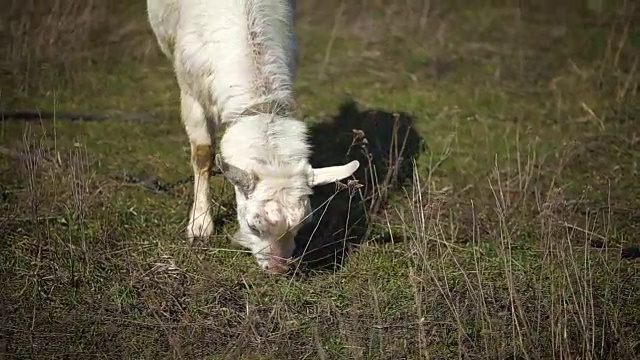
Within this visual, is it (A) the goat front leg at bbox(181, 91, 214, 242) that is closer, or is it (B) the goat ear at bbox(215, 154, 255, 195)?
(B) the goat ear at bbox(215, 154, 255, 195)

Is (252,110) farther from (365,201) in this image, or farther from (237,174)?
(365,201)

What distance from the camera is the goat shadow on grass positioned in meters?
6.18

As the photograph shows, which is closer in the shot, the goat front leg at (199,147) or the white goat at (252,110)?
the white goat at (252,110)

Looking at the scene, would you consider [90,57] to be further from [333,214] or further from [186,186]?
[333,214]

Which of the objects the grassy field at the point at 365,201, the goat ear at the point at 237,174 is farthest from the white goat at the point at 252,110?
the grassy field at the point at 365,201

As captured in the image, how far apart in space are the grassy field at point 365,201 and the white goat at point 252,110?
0.58 ft

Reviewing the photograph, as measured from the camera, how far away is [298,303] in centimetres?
538

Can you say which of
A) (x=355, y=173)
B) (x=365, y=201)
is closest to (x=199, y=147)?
(x=365, y=201)

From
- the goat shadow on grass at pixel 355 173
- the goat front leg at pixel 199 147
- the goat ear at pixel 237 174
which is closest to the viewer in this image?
the goat ear at pixel 237 174

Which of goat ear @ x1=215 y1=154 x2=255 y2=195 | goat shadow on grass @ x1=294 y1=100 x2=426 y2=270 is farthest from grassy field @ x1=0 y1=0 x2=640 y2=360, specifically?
goat ear @ x1=215 y1=154 x2=255 y2=195

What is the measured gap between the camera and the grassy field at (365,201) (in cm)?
486

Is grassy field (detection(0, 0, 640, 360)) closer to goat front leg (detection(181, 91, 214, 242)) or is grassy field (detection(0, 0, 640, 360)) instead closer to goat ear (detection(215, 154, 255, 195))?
goat front leg (detection(181, 91, 214, 242))

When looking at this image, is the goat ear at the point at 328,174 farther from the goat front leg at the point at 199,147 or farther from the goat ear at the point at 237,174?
the goat front leg at the point at 199,147

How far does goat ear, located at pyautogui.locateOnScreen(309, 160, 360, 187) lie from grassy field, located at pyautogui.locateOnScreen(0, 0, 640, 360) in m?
0.17
